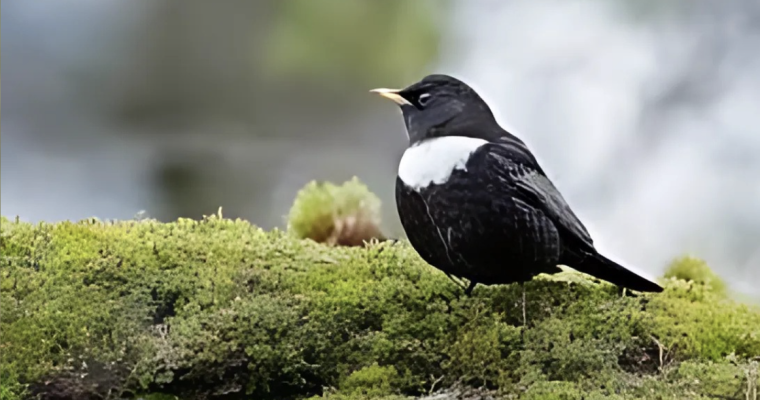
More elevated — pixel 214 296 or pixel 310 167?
pixel 310 167

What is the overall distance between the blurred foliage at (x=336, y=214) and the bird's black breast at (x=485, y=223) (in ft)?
0.57

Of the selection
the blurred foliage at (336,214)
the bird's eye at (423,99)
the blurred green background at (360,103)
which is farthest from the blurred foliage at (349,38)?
the blurred foliage at (336,214)

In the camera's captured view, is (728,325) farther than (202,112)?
No

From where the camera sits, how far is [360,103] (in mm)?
1684

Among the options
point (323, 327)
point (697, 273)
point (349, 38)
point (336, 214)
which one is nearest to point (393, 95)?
point (349, 38)

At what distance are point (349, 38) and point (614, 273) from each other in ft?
2.89

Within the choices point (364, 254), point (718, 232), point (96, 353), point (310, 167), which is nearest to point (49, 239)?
point (96, 353)

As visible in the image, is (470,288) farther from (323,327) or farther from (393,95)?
(393,95)

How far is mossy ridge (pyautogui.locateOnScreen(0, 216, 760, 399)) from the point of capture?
150 cm

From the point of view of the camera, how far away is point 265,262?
5.42 ft

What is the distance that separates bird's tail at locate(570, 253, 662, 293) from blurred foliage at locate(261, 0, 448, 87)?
2.11 ft

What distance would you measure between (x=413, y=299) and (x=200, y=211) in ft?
1.97

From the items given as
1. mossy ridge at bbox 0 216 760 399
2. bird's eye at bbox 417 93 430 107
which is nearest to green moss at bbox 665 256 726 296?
mossy ridge at bbox 0 216 760 399

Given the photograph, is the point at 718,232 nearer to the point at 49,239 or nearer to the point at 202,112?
the point at 202,112
